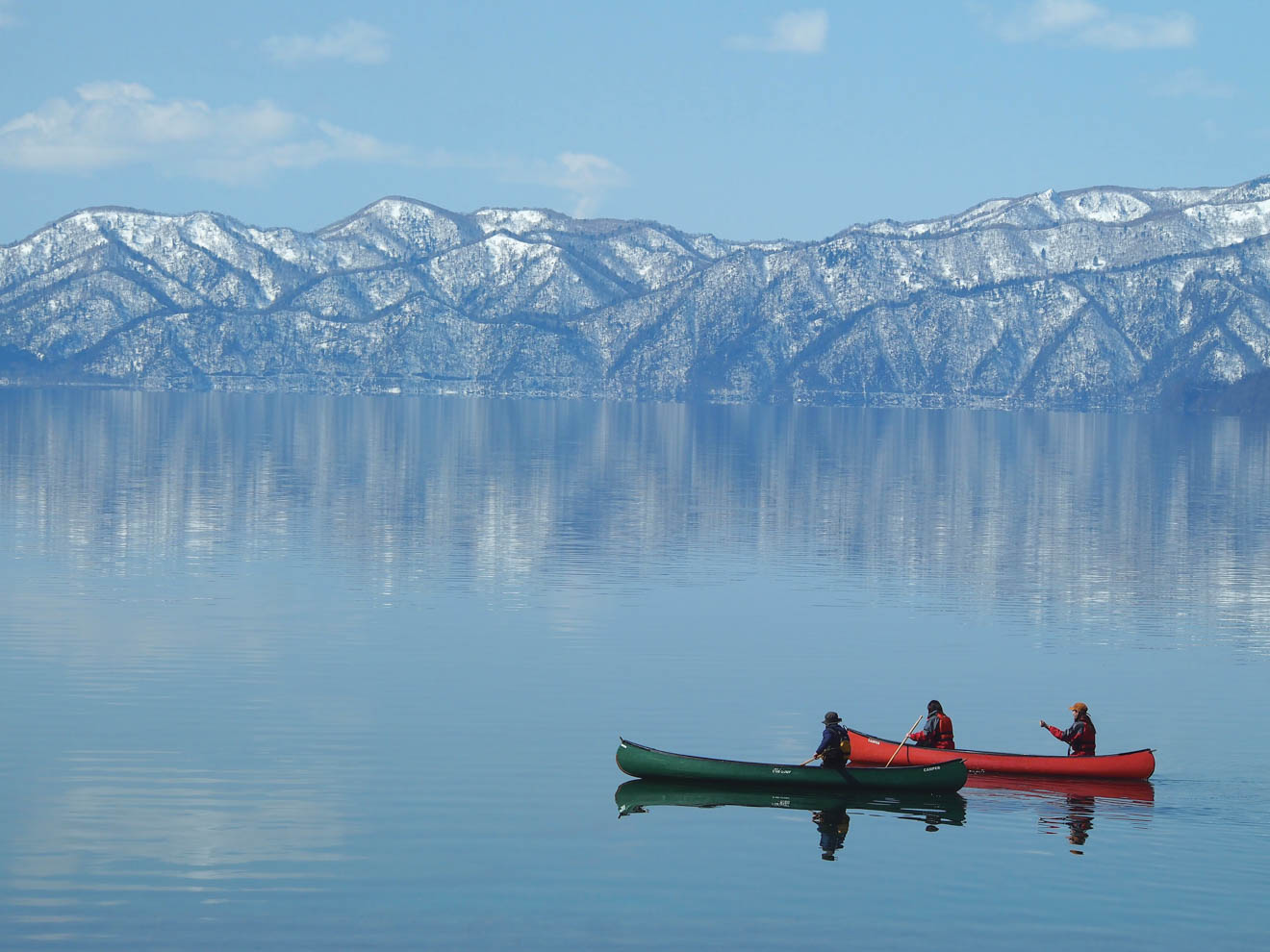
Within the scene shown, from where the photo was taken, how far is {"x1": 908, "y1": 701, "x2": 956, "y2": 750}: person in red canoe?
46000 millimetres

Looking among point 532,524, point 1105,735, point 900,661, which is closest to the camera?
point 1105,735

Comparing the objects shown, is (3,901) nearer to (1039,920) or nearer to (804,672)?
(1039,920)

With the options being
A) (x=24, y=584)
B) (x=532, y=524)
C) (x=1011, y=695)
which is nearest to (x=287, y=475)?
(x=532, y=524)

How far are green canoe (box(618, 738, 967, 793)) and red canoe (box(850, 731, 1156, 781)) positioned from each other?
3.86 ft

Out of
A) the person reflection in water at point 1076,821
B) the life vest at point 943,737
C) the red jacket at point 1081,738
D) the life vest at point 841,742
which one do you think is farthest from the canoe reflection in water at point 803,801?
the red jacket at point 1081,738

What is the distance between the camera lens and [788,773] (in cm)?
4362

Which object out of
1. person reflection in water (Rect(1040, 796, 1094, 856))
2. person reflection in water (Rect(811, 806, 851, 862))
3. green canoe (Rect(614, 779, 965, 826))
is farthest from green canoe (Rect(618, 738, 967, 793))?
person reflection in water (Rect(1040, 796, 1094, 856))

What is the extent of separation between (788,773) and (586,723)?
396 inches

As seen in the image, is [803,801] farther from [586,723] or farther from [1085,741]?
[586,723]

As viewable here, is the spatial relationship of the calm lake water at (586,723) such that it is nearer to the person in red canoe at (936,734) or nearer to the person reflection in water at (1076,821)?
the person reflection in water at (1076,821)

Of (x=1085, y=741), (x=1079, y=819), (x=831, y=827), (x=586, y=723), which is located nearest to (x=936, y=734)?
(x=1085, y=741)

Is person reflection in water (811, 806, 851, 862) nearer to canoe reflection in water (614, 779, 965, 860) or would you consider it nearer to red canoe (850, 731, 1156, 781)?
canoe reflection in water (614, 779, 965, 860)

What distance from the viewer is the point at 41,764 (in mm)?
45219

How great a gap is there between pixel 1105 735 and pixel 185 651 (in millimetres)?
31669
